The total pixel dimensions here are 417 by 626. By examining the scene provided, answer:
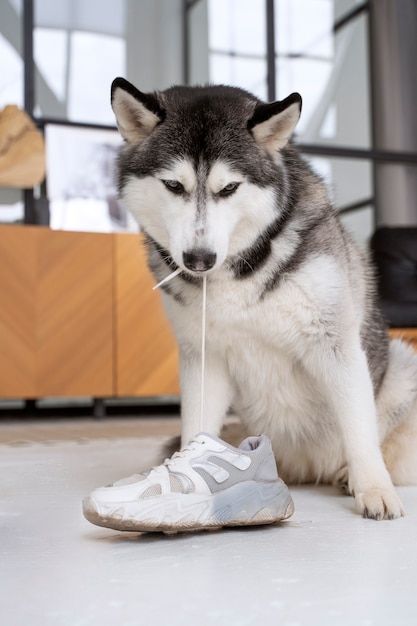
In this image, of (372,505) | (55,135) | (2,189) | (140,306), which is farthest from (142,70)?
(372,505)

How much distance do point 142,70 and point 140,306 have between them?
1.80m

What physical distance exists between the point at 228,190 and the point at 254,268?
19 cm

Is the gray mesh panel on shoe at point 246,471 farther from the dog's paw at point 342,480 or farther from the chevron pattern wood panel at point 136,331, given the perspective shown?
the chevron pattern wood panel at point 136,331

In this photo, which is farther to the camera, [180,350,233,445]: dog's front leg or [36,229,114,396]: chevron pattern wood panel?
[36,229,114,396]: chevron pattern wood panel

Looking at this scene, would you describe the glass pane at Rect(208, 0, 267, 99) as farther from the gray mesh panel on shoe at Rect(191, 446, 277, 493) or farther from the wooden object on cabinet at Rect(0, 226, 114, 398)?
the gray mesh panel on shoe at Rect(191, 446, 277, 493)

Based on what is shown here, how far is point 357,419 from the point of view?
1532 millimetres

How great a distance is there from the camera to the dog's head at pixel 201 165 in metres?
1.40

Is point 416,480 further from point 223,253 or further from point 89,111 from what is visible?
point 89,111

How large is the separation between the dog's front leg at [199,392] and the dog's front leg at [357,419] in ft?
0.80

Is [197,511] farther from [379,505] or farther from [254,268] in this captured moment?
[254,268]

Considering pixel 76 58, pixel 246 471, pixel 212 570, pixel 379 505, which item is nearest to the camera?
pixel 212 570

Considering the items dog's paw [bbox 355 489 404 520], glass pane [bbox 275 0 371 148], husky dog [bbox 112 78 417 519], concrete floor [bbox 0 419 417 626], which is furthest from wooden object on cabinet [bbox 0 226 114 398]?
dog's paw [bbox 355 489 404 520]

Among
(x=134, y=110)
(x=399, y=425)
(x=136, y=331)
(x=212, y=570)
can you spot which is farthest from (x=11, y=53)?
(x=212, y=570)

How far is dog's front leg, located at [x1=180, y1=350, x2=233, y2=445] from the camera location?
165 centimetres
